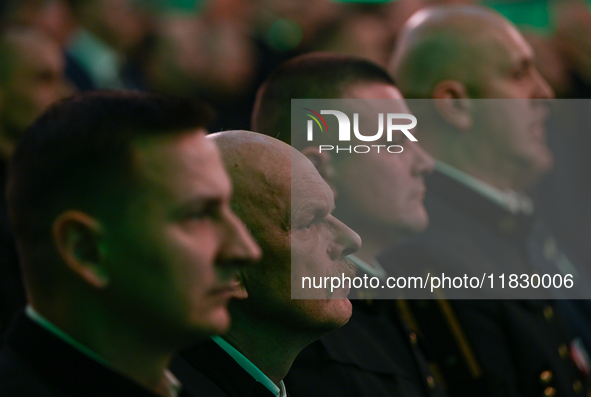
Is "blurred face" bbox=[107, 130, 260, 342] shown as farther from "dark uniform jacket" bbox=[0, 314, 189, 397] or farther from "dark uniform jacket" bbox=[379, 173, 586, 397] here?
"dark uniform jacket" bbox=[379, 173, 586, 397]

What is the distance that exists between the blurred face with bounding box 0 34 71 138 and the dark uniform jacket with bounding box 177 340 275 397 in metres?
2.28

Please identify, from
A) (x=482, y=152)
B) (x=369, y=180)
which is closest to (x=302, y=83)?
(x=369, y=180)

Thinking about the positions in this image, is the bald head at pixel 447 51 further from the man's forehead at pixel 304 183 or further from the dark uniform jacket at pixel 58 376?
the dark uniform jacket at pixel 58 376

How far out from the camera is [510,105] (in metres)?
2.98

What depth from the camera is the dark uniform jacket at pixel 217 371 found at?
149 cm

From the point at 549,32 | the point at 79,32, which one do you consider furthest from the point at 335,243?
the point at 549,32

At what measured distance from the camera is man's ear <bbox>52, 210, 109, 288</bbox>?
112cm

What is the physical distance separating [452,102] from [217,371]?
177 centimetres

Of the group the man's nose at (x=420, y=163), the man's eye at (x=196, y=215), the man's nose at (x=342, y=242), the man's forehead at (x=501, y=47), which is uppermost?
the man's eye at (x=196, y=215)

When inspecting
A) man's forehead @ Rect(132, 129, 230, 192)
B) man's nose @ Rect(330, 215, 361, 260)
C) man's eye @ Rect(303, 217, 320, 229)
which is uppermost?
man's forehead @ Rect(132, 129, 230, 192)

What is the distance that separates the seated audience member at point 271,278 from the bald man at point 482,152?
1.05 m

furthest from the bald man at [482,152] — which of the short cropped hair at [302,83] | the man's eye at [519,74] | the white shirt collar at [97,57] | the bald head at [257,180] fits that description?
the white shirt collar at [97,57]

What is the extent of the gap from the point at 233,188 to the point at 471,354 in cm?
126

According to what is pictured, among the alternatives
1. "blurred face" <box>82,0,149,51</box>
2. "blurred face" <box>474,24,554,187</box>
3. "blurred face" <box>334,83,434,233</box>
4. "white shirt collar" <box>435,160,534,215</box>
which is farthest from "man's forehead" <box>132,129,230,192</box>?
"blurred face" <box>82,0,149,51</box>
